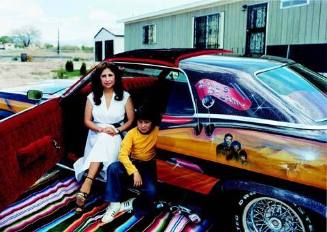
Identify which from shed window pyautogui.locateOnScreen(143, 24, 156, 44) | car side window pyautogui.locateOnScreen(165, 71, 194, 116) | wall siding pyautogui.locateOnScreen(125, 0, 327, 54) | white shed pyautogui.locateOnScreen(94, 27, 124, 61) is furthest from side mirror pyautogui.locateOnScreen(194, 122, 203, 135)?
white shed pyautogui.locateOnScreen(94, 27, 124, 61)

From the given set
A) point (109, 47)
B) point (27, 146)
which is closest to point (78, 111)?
point (27, 146)

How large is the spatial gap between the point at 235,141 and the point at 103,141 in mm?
1520

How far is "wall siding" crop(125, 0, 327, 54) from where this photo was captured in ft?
35.7

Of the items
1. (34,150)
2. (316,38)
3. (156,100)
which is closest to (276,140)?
(156,100)

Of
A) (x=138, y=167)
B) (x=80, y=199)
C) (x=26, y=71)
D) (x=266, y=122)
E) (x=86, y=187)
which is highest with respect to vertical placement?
(x=266, y=122)

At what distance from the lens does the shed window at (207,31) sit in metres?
14.5

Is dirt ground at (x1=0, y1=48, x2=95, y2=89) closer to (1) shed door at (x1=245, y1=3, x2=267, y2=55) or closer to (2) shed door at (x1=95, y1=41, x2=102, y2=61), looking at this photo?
(2) shed door at (x1=95, y1=41, x2=102, y2=61)

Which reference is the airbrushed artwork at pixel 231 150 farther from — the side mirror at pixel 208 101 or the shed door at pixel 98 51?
the shed door at pixel 98 51

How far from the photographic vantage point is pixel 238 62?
307 centimetres

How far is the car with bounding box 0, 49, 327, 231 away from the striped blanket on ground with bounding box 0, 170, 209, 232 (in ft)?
1.31

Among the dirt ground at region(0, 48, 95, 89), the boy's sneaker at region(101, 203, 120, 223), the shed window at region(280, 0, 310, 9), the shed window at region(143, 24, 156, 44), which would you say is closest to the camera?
the boy's sneaker at region(101, 203, 120, 223)

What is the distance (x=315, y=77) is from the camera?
3.39 metres

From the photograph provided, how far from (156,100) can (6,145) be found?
1525 mm

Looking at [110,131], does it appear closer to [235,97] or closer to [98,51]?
[235,97]
